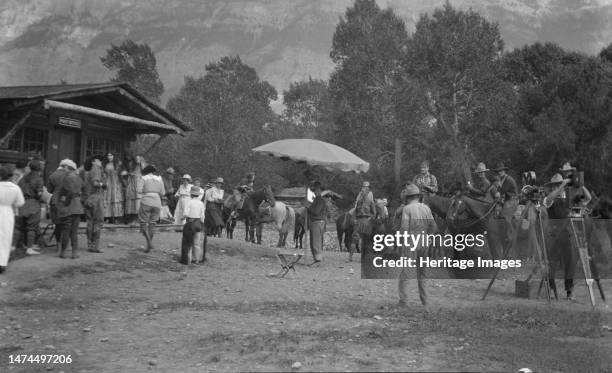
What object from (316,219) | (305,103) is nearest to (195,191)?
(316,219)

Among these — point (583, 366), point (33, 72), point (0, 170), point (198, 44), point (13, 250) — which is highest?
point (198, 44)

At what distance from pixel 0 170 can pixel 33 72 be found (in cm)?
16268

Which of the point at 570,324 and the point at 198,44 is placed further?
the point at 198,44

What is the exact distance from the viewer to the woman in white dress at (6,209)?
10.2 metres

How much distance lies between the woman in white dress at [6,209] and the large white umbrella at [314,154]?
5.01 metres

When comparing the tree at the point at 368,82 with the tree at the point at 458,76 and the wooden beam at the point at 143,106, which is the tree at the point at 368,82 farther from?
the wooden beam at the point at 143,106

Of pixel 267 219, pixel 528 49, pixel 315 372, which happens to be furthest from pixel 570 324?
pixel 528 49

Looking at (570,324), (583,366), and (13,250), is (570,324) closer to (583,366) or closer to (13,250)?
(583,366)

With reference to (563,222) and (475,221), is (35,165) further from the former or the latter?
(563,222)

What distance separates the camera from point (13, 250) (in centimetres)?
1159

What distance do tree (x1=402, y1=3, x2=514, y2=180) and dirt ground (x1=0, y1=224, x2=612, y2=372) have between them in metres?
28.1

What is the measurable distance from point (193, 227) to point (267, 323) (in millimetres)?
5506

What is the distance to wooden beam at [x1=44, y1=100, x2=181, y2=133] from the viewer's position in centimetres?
1458

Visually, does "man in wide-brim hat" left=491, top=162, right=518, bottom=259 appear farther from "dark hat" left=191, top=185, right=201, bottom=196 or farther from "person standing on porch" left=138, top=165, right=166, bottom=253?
"person standing on porch" left=138, top=165, right=166, bottom=253
